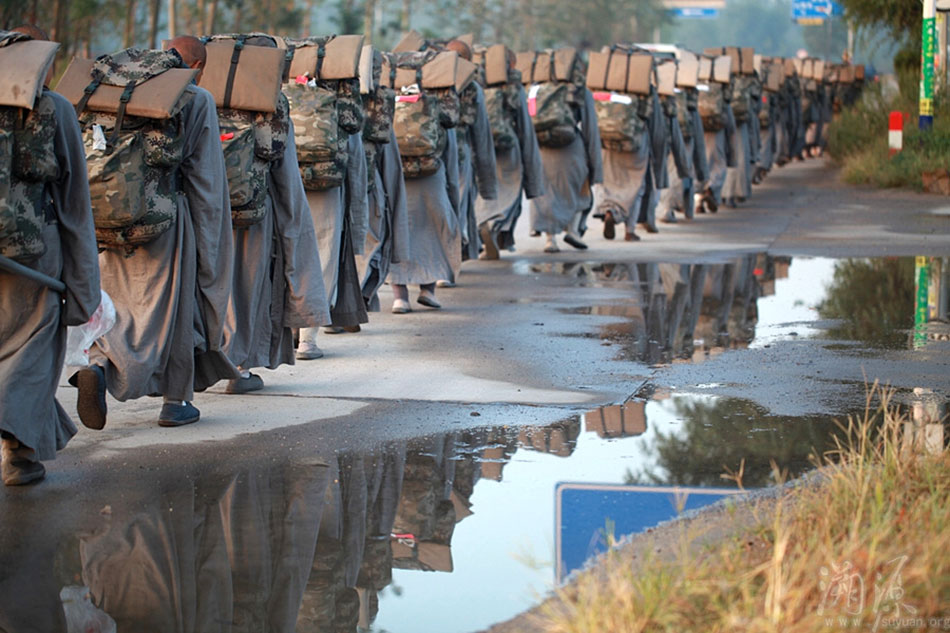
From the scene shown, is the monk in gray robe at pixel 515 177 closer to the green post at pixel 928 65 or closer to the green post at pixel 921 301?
the green post at pixel 921 301

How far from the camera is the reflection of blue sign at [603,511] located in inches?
188

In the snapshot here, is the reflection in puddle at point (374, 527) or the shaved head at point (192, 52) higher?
the shaved head at point (192, 52)

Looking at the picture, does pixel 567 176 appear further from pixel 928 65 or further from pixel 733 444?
pixel 928 65

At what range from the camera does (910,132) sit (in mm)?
21969

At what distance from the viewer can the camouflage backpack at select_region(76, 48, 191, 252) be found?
20.4 ft

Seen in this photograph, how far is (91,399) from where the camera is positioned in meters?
6.15

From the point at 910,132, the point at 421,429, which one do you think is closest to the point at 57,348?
the point at 421,429

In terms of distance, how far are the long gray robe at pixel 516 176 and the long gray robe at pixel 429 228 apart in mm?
2334

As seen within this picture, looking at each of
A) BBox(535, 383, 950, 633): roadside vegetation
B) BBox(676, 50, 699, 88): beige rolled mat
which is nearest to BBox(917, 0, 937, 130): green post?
BBox(676, 50, 699, 88): beige rolled mat

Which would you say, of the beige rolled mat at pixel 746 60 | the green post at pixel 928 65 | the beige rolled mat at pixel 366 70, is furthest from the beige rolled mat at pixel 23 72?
the beige rolled mat at pixel 746 60

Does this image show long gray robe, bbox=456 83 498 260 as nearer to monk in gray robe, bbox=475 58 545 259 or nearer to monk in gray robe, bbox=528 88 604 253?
monk in gray robe, bbox=475 58 545 259

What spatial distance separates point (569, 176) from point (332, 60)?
20.4ft

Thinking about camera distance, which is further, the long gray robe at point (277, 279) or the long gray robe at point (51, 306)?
the long gray robe at point (277, 279)

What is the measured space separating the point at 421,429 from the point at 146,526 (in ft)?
5.73
